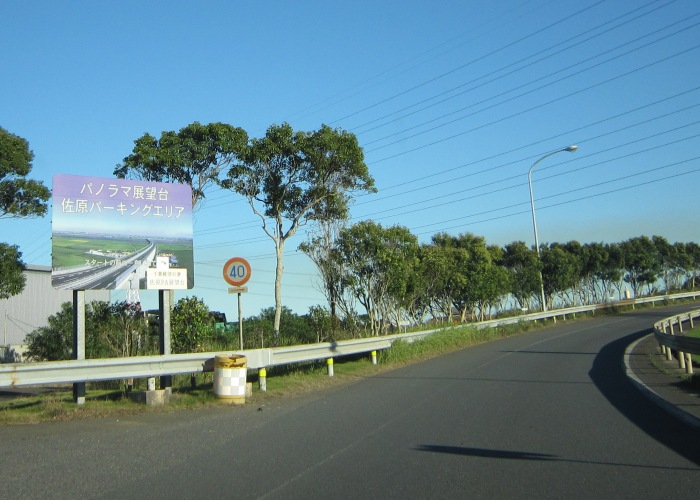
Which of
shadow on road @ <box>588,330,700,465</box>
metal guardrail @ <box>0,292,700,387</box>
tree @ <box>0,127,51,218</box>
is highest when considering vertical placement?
tree @ <box>0,127,51,218</box>

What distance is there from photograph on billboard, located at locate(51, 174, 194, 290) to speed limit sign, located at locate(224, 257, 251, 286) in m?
0.94

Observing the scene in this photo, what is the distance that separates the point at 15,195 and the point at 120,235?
869cm

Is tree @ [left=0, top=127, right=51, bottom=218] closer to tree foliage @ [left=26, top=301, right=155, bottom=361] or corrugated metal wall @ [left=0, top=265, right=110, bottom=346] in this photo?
tree foliage @ [left=26, top=301, right=155, bottom=361]

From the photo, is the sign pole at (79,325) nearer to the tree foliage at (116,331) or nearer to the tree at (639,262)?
the tree foliage at (116,331)

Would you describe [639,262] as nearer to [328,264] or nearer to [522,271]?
[522,271]

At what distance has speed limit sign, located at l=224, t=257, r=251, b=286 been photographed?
14.9 meters

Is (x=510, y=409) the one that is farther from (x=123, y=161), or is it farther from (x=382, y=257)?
(x=123, y=161)

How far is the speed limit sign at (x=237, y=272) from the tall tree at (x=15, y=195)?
9297 mm

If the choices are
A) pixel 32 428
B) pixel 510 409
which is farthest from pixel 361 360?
pixel 32 428

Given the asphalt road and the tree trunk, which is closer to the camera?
the asphalt road

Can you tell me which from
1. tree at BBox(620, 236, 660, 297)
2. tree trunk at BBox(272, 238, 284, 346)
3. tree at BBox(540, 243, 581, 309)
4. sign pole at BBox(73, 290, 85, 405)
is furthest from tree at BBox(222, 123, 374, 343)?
tree at BBox(620, 236, 660, 297)

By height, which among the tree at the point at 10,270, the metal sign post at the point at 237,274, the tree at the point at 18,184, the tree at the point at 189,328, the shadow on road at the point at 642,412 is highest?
the tree at the point at 18,184

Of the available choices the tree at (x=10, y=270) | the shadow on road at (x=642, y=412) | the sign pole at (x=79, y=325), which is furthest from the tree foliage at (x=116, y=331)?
the shadow on road at (x=642, y=412)

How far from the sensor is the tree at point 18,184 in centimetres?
2014
